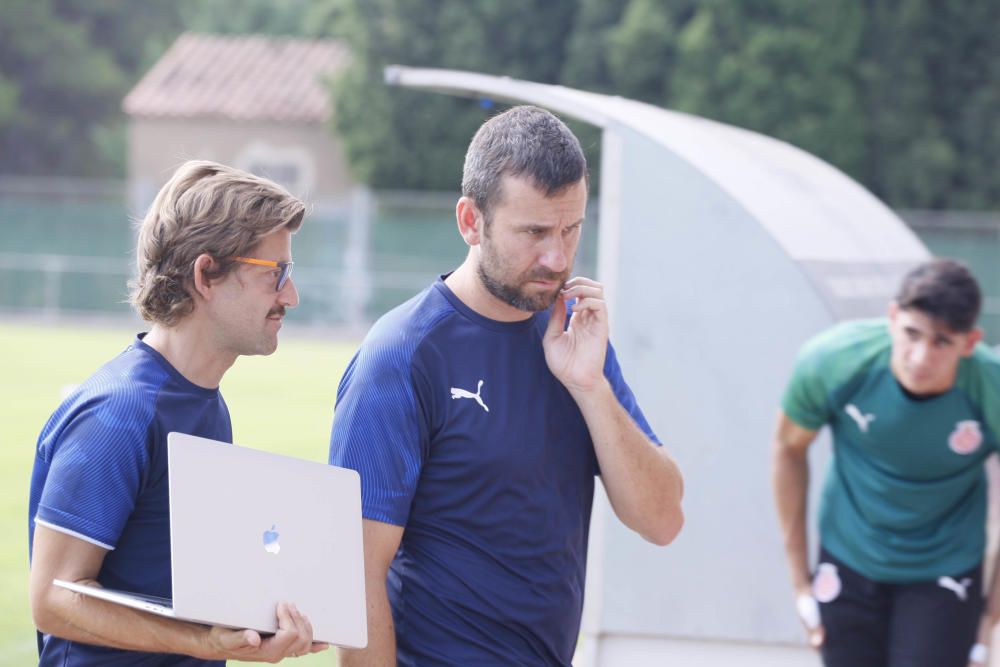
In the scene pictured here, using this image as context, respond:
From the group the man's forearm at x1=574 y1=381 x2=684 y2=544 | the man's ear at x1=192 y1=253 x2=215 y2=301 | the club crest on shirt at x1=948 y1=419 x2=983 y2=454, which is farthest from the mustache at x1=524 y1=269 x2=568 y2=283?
the club crest on shirt at x1=948 y1=419 x2=983 y2=454

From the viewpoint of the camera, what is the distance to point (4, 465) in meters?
11.9

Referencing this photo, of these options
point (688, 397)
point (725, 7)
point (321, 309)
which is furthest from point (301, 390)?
point (725, 7)

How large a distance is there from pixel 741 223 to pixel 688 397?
84 centimetres

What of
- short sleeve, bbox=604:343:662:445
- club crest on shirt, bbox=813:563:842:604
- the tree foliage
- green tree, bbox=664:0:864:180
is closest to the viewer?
short sleeve, bbox=604:343:662:445

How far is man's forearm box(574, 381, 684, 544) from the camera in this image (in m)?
3.04

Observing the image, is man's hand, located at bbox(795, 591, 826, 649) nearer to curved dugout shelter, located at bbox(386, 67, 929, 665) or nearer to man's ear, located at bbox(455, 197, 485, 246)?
curved dugout shelter, located at bbox(386, 67, 929, 665)

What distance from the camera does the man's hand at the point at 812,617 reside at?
448 cm

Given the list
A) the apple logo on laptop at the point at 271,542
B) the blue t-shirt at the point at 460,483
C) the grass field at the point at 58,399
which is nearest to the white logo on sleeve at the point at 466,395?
the blue t-shirt at the point at 460,483

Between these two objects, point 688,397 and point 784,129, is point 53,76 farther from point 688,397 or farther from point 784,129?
point 688,397

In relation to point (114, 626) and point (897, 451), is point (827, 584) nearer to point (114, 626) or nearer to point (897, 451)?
point (897, 451)

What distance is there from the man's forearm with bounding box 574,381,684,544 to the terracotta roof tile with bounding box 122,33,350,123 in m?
30.3

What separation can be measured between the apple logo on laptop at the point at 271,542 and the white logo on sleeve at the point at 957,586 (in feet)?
8.03

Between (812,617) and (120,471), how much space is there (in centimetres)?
262

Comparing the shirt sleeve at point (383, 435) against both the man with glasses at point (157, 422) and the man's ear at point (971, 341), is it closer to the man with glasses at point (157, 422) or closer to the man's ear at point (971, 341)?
the man with glasses at point (157, 422)
